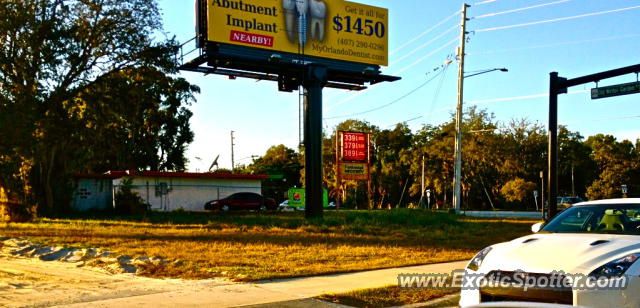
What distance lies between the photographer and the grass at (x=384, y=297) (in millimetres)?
8805

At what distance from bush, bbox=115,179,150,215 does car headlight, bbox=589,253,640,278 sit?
33.7m

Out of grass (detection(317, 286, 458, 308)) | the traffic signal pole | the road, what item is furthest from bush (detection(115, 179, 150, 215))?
grass (detection(317, 286, 458, 308))

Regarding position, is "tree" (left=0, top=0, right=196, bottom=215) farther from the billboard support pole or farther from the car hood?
the car hood

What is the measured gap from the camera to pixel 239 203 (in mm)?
42469

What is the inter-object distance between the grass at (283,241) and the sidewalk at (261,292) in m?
0.67

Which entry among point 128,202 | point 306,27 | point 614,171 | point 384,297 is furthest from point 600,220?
point 614,171

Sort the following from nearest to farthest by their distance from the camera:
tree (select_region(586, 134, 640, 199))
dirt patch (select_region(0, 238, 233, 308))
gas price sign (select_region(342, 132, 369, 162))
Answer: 1. dirt patch (select_region(0, 238, 233, 308))
2. gas price sign (select_region(342, 132, 369, 162))
3. tree (select_region(586, 134, 640, 199))

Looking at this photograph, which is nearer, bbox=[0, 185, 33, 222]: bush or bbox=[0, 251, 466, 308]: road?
bbox=[0, 251, 466, 308]: road

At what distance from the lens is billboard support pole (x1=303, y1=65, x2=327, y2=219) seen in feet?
89.6

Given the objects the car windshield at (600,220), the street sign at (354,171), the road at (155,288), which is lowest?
the road at (155,288)

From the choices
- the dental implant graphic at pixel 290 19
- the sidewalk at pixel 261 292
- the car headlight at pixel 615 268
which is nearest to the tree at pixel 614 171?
the dental implant graphic at pixel 290 19

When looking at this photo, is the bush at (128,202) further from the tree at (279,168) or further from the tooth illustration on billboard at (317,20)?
the tree at (279,168)

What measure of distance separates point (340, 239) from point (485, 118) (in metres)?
54.2

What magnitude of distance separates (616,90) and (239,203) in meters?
28.3
